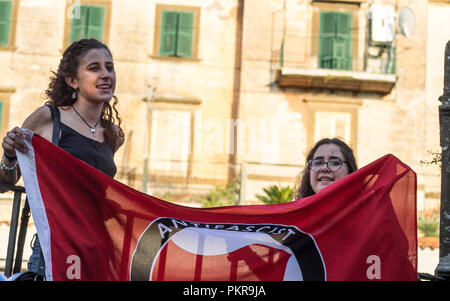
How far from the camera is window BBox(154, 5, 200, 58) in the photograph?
2031cm

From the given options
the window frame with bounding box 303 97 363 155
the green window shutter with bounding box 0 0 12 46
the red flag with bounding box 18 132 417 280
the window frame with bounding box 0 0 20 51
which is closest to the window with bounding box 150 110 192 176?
the window frame with bounding box 303 97 363 155

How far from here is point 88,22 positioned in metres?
20.3

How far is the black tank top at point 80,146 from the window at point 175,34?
17181 mm

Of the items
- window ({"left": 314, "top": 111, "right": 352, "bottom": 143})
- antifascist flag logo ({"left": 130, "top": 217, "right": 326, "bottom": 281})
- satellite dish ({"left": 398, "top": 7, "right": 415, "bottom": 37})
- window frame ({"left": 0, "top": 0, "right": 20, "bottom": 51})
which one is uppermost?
satellite dish ({"left": 398, "top": 7, "right": 415, "bottom": 37})

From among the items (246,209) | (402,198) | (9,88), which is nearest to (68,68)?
(246,209)

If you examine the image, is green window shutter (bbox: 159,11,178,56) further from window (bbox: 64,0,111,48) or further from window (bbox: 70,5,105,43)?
window (bbox: 70,5,105,43)

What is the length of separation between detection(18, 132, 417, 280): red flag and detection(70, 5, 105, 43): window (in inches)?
699

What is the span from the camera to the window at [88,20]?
66.3 ft

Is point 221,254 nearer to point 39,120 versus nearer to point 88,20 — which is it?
point 39,120

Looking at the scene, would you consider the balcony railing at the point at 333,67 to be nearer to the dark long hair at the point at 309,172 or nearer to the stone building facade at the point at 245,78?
the stone building facade at the point at 245,78

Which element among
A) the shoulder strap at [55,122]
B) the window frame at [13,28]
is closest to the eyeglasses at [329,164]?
the shoulder strap at [55,122]

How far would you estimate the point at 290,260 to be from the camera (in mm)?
3178
